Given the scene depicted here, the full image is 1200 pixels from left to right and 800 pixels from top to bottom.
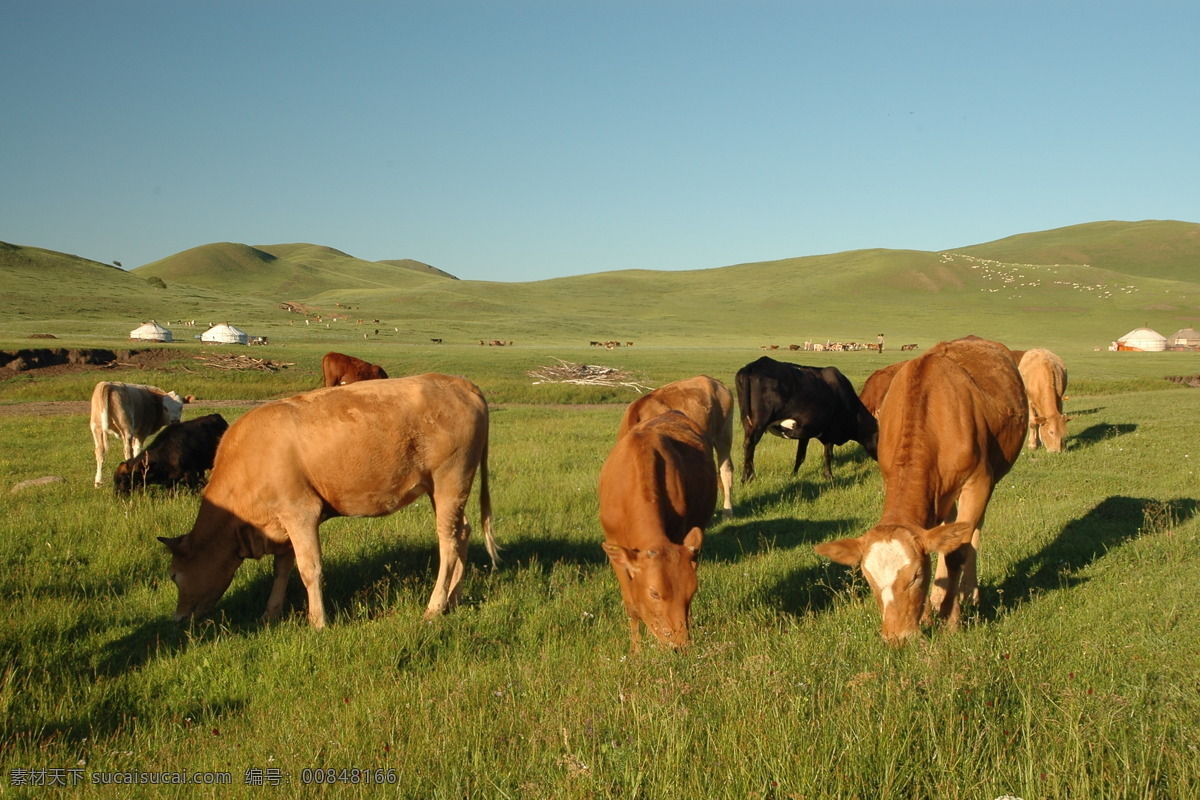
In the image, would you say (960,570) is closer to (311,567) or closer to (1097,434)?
(311,567)

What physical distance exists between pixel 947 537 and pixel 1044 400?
1447 cm

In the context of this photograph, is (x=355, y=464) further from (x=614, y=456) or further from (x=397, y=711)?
(x=397, y=711)

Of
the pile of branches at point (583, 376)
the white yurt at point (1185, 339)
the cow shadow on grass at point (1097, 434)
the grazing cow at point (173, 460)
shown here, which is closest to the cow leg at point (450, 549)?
the grazing cow at point (173, 460)

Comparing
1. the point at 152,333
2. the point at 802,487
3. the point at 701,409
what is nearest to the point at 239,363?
the point at 152,333

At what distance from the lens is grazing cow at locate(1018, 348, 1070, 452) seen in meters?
16.8

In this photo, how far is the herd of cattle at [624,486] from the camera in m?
5.94

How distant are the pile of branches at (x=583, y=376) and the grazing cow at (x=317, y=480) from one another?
86.2 ft

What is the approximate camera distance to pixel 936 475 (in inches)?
262

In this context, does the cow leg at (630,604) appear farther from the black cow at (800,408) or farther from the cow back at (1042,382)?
the cow back at (1042,382)

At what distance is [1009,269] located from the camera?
132m

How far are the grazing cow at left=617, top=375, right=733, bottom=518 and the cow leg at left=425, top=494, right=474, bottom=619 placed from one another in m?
2.80

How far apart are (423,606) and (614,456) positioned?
2.23m

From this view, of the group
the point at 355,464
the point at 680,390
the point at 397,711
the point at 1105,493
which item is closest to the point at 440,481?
the point at 355,464

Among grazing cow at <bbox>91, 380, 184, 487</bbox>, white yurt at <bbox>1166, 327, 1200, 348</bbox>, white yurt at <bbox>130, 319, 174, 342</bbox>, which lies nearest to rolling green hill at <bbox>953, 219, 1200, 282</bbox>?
white yurt at <bbox>1166, 327, 1200, 348</bbox>
